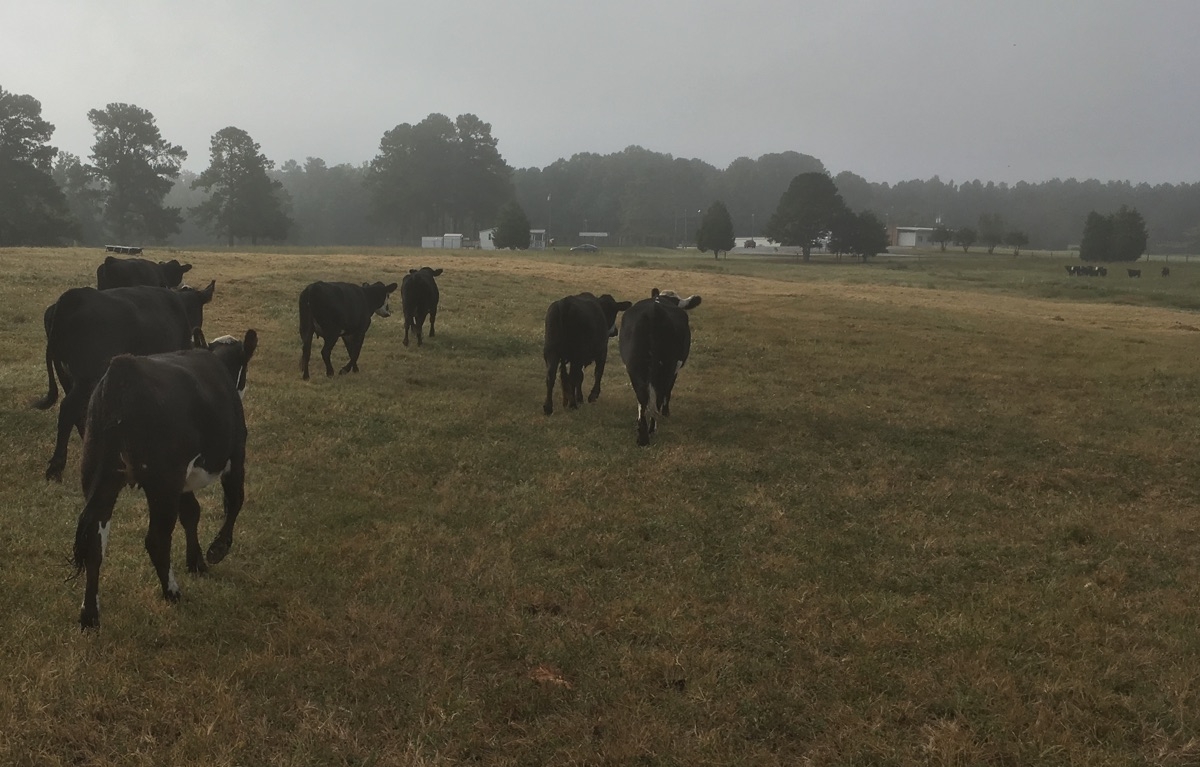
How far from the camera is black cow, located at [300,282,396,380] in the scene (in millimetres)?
13141

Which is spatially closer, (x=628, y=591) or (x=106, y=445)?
(x=106, y=445)

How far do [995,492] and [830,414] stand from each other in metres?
3.79

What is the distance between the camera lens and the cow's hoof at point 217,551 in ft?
19.0

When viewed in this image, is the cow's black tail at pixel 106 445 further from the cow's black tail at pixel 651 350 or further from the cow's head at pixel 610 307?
the cow's head at pixel 610 307

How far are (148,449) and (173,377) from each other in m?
0.63

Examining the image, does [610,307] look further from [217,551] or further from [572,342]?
[217,551]

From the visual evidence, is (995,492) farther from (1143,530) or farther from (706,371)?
(706,371)

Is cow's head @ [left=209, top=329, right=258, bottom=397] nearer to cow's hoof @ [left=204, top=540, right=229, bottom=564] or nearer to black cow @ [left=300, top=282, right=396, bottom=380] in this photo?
cow's hoof @ [left=204, top=540, right=229, bottom=564]

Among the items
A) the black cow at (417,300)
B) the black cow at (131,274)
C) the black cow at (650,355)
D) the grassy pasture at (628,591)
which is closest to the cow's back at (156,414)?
the grassy pasture at (628,591)

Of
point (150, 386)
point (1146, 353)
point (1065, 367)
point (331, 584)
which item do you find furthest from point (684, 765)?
point (1146, 353)

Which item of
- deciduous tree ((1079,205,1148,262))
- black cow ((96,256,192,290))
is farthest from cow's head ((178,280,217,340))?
deciduous tree ((1079,205,1148,262))

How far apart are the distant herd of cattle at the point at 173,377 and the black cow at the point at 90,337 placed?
1 cm

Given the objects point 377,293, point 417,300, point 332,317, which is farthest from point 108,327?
point 417,300

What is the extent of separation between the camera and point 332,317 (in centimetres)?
1332
